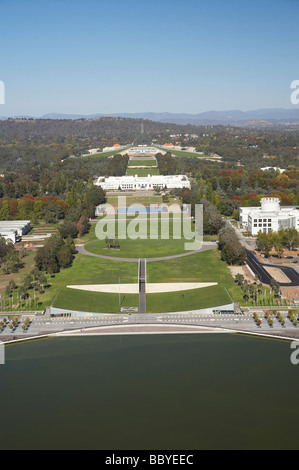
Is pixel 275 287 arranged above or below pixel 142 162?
below

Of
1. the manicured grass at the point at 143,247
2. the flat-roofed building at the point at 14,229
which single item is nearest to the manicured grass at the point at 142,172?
the flat-roofed building at the point at 14,229

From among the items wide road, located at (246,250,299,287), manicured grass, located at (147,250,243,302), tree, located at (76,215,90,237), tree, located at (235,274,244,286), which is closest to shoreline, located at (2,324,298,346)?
manicured grass, located at (147,250,243,302)

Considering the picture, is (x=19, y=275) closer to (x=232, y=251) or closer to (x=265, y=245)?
(x=232, y=251)

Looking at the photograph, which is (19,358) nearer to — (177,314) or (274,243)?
(177,314)

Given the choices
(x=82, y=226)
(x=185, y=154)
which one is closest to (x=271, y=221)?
(x=82, y=226)

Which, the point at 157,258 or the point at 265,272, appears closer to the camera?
the point at 265,272

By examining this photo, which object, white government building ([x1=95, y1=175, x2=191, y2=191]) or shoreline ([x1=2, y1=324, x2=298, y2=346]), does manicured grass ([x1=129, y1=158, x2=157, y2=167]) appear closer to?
white government building ([x1=95, y1=175, x2=191, y2=191])

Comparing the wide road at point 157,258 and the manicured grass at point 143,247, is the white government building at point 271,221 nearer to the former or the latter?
the wide road at point 157,258
